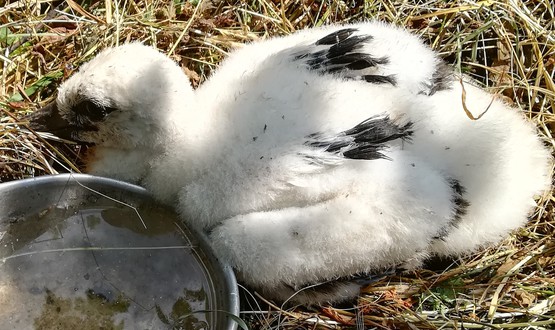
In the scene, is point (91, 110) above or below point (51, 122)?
above

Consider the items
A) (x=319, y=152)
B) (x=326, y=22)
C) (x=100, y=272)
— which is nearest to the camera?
(x=319, y=152)

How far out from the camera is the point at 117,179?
2.62m

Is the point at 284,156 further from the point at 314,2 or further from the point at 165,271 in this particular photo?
the point at 314,2

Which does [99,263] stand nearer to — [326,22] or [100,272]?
[100,272]

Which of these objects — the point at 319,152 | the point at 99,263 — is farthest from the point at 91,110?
the point at 319,152

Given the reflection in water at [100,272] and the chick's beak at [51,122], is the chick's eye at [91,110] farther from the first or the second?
the reflection in water at [100,272]

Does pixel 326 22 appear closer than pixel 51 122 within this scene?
No

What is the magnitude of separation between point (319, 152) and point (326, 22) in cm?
131

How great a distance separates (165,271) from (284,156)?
0.66 m

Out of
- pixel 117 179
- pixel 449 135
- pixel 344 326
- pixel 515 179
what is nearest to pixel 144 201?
pixel 117 179

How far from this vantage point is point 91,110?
254 cm

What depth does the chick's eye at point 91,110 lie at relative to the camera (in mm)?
2510

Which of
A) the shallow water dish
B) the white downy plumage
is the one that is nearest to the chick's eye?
the white downy plumage

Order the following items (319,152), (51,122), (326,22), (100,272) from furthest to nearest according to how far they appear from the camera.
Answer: (326,22) → (51,122) → (100,272) → (319,152)
